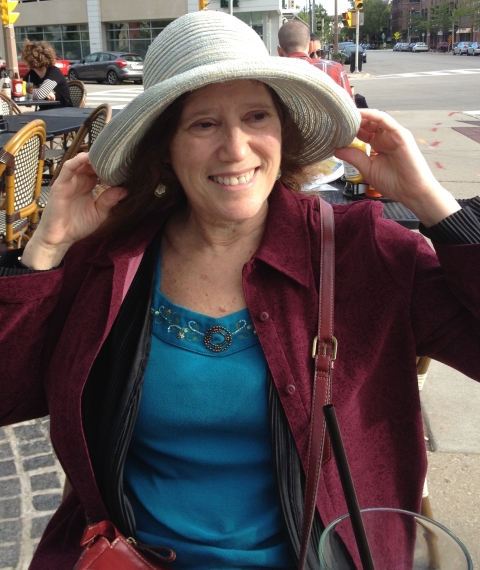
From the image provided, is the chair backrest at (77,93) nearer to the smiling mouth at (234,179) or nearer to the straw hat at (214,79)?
the straw hat at (214,79)

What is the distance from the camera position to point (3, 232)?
14.8 ft

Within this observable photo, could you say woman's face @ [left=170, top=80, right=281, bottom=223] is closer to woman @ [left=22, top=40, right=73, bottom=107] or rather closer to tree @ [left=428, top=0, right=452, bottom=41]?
woman @ [left=22, top=40, right=73, bottom=107]

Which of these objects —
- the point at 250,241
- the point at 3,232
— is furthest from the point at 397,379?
the point at 3,232

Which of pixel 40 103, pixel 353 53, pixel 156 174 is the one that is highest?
pixel 156 174

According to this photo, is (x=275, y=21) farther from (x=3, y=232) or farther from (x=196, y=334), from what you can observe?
(x=196, y=334)

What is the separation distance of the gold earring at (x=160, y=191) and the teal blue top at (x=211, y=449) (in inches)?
16.0

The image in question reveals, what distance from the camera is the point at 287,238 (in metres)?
1.68

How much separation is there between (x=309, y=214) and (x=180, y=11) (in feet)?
125

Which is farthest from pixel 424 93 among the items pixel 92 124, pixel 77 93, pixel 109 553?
pixel 109 553

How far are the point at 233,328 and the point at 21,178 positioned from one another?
3249 millimetres

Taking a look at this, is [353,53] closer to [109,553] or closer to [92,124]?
[92,124]

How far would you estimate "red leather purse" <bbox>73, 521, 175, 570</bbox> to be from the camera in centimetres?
147

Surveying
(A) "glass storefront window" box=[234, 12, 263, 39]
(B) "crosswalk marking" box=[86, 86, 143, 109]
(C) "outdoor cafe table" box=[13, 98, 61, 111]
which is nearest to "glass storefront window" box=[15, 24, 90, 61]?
(A) "glass storefront window" box=[234, 12, 263, 39]

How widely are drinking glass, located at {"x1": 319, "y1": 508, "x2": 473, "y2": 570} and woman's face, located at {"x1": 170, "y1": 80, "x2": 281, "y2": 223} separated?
771 mm
